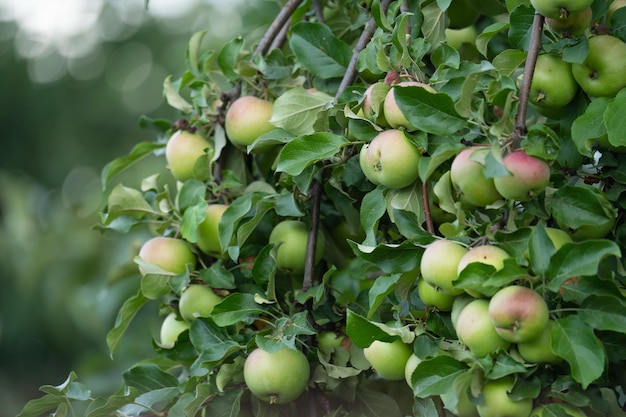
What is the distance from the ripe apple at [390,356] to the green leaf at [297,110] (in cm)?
26

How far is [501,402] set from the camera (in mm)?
665

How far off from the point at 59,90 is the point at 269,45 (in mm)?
3739

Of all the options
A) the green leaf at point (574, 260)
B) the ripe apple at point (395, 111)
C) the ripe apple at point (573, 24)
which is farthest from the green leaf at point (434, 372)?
the ripe apple at point (573, 24)

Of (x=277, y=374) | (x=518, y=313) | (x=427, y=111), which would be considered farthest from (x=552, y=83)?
(x=277, y=374)

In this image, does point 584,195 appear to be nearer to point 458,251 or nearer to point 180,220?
point 458,251

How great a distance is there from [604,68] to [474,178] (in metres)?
0.19

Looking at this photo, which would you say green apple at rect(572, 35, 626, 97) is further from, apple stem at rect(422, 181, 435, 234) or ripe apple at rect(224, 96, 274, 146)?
ripe apple at rect(224, 96, 274, 146)

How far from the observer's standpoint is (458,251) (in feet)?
2.27

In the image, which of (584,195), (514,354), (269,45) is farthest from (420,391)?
(269,45)

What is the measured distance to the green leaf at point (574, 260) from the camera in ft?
2.01

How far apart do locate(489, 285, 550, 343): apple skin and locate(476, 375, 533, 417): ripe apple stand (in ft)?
0.15

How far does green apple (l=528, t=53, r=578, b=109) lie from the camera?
77 cm

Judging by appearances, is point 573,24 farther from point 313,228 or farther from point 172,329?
point 172,329

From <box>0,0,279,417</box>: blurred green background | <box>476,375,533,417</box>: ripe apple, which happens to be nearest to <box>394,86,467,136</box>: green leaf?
<box>476,375,533,417</box>: ripe apple
